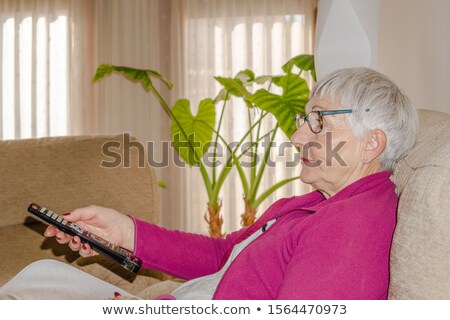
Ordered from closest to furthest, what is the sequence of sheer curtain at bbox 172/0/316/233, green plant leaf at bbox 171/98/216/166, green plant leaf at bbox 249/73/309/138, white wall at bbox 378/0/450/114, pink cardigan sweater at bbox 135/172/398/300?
1. pink cardigan sweater at bbox 135/172/398/300
2. white wall at bbox 378/0/450/114
3. green plant leaf at bbox 249/73/309/138
4. green plant leaf at bbox 171/98/216/166
5. sheer curtain at bbox 172/0/316/233

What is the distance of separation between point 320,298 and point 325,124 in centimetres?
38

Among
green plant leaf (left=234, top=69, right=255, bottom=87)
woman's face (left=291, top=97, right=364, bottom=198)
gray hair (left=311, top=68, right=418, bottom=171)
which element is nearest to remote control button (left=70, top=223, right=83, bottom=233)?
woman's face (left=291, top=97, right=364, bottom=198)

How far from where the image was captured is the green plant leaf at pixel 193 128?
3053mm

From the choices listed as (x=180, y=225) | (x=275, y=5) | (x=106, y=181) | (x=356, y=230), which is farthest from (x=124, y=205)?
(x=275, y=5)

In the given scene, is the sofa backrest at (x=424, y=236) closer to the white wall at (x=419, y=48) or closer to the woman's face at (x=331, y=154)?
the woman's face at (x=331, y=154)

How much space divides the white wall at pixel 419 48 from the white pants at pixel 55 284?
1.33 metres

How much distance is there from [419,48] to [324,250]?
1.73 metres

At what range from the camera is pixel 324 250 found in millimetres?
837

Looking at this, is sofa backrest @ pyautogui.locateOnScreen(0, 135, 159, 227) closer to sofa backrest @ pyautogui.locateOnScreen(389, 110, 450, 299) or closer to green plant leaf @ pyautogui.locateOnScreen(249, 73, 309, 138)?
sofa backrest @ pyautogui.locateOnScreen(389, 110, 450, 299)

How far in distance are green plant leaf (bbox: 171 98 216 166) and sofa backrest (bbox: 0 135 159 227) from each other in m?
1.50

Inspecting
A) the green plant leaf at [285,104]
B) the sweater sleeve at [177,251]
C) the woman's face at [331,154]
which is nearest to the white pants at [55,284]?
the sweater sleeve at [177,251]

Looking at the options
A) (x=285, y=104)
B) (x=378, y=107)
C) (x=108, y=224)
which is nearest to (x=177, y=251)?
(x=108, y=224)

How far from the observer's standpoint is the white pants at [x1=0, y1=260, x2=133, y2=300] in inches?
46.3
